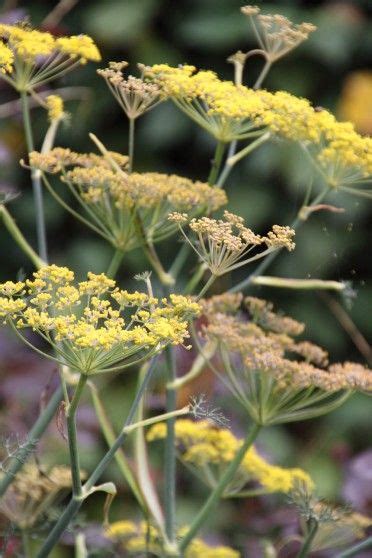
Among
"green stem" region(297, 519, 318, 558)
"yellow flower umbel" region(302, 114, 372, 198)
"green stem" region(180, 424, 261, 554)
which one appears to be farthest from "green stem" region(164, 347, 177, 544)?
"yellow flower umbel" region(302, 114, 372, 198)

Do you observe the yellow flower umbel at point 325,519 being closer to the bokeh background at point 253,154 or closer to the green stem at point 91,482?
the green stem at point 91,482

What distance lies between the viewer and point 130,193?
37.6 inches

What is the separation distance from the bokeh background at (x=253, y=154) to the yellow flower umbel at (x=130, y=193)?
1188mm

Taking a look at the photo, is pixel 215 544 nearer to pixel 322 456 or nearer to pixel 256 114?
pixel 322 456

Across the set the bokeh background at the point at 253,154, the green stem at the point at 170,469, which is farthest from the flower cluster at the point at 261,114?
the bokeh background at the point at 253,154

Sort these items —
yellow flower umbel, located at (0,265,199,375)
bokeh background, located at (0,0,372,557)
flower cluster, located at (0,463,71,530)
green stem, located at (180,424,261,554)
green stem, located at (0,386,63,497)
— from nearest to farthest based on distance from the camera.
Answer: yellow flower umbel, located at (0,265,199,375) → green stem, located at (0,386,63,497) → green stem, located at (180,424,261,554) → flower cluster, located at (0,463,71,530) → bokeh background, located at (0,0,372,557)

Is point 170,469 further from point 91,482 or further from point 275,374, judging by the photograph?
point 91,482

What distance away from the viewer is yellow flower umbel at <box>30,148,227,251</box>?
3.16ft

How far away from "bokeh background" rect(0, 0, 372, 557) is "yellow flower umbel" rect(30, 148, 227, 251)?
1188 mm

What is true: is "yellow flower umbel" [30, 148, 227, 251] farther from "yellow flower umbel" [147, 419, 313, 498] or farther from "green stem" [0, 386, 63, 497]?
"yellow flower umbel" [147, 419, 313, 498]

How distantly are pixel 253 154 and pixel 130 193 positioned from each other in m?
1.50

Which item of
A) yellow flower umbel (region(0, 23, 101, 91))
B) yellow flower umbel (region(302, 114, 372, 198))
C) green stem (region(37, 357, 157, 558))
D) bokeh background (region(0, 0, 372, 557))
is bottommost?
green stem (region(37, 357, 157, 558))

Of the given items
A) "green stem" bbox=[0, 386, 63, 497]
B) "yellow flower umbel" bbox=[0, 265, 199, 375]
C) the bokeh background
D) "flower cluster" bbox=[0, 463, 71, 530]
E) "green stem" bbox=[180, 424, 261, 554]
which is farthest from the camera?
the bokeh background

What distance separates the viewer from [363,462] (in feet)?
5.42
